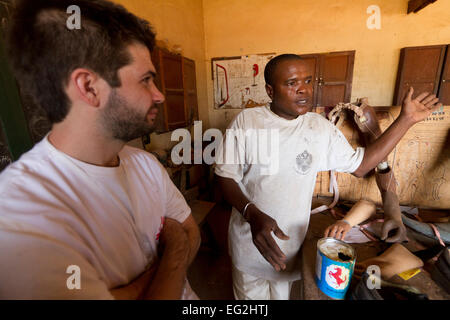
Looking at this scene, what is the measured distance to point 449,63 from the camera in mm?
3176

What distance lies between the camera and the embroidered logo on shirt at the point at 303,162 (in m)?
1.14

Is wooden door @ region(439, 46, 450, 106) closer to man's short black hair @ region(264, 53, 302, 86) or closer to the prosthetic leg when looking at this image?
the prosthetic leg

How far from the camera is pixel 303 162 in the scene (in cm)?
115

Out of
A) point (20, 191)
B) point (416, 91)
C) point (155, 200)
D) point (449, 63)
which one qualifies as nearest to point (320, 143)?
point (155, 200)

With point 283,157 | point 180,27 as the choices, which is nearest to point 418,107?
point 283,157

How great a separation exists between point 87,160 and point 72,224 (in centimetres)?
22

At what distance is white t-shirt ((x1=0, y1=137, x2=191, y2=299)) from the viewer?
1.48ft

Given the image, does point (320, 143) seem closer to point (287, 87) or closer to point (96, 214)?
point (287, 87)

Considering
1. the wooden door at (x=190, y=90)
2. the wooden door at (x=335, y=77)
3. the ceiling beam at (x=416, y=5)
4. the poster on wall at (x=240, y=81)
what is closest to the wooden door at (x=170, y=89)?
the wooden door at (x=190, y=90)

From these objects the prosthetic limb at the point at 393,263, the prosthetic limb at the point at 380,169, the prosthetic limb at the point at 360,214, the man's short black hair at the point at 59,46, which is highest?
the man's short black hair at the point at 59,46

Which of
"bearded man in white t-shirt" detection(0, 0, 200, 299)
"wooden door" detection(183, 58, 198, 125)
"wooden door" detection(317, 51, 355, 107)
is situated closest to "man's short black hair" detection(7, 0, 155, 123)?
"bearded man in white t-shirt" detection(0, 0, 200, 299)

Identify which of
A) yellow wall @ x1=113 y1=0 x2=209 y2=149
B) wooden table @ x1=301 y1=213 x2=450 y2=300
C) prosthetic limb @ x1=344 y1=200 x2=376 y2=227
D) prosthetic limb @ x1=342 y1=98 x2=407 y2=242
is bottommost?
wooden table @ x1=301 y1=213 x2=450 y2=300

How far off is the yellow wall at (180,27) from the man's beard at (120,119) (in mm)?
1781

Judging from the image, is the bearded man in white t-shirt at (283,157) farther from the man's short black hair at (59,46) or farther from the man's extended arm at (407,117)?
the man's short black hair at (59,46)
